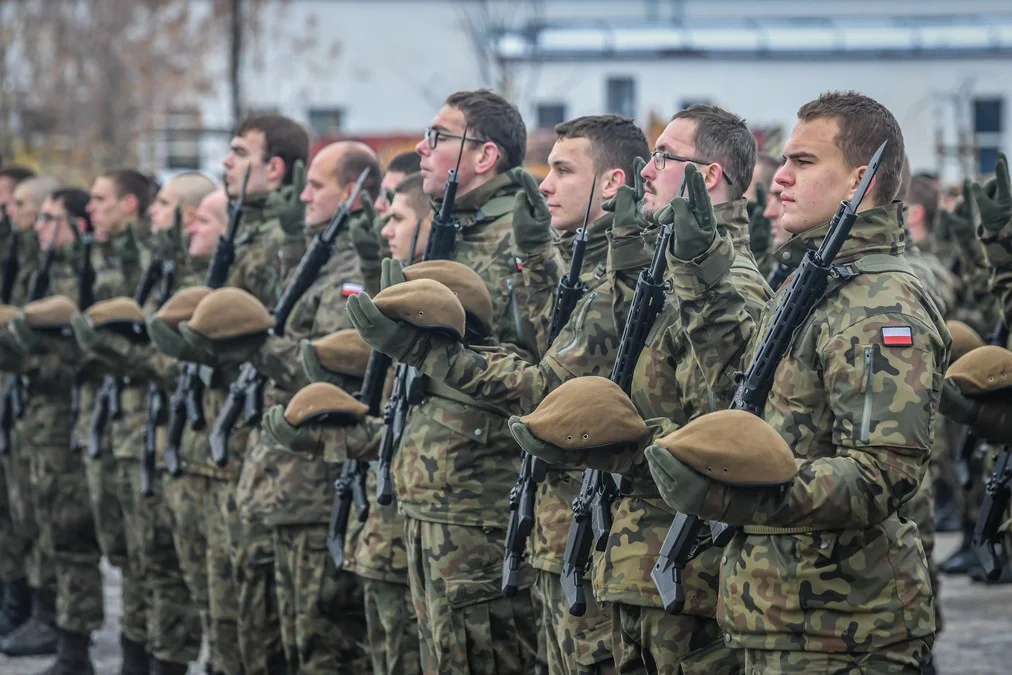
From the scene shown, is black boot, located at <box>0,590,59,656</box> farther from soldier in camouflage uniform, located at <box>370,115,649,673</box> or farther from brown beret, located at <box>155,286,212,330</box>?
soldier in camouflage uniform, located at <box>370,115,649,673</box>

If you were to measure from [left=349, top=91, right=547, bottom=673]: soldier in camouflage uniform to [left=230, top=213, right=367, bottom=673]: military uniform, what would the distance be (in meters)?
1.05

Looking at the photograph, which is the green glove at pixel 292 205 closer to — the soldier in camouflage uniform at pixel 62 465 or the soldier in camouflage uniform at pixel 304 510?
the soldier in camouflage uniform at pixel 304 510

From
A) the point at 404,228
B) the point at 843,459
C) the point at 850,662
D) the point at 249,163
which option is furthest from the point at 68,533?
the point at 843,459

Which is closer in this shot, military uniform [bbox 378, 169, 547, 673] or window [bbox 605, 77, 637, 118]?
military uniform [bbox 378, 169, 547, 673]

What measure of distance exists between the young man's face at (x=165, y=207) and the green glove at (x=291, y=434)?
3059mm

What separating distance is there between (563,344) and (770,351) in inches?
48.5

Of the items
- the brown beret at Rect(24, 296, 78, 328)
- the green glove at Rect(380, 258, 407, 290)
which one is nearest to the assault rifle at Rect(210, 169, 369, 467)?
the green glove at Rect(380, 258, 407, 290)

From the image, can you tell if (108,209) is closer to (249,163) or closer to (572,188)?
(249,163)

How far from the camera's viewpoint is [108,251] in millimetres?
9023

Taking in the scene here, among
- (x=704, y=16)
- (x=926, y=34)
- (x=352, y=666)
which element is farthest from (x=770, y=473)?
(x=704, y=16)

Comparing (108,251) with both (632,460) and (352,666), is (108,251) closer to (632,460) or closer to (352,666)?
(352,666)

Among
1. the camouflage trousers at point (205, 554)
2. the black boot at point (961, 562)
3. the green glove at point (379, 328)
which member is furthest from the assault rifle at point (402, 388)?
the black boot at point (961, 562)

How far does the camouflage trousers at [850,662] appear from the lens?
370 cm

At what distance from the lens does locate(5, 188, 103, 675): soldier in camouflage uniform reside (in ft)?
27.3
